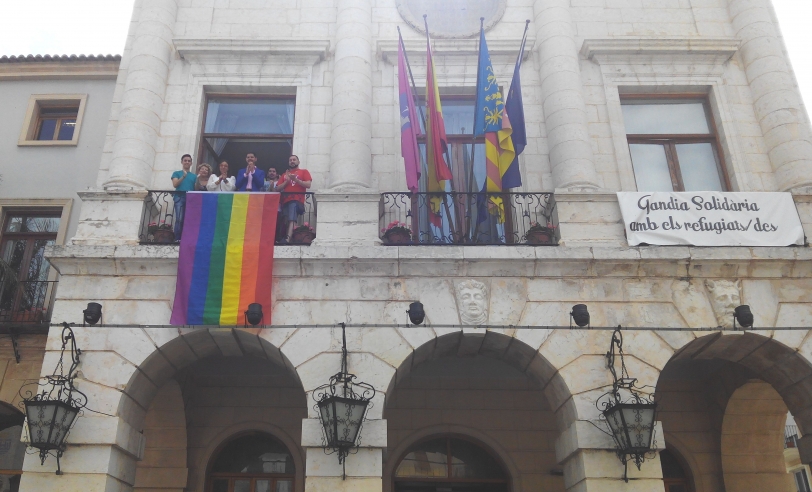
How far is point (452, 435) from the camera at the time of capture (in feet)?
36.3

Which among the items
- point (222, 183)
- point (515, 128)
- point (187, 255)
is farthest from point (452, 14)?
point (187, 255)

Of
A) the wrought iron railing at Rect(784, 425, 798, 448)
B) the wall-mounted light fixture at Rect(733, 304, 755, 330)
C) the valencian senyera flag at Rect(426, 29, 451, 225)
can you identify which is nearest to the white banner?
the wall-mounted light fixture at Rect(733, 304, 755, 330)

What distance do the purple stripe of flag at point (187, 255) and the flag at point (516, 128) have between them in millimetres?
4141

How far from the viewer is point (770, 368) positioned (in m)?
9.05

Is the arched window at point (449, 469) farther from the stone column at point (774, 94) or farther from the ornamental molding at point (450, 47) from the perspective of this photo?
the ornamental molding at point (450, 47)

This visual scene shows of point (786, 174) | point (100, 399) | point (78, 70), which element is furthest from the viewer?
point (78, 70)

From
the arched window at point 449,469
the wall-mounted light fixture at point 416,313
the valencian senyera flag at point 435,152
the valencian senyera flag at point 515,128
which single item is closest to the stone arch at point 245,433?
the arched window at point 449,469

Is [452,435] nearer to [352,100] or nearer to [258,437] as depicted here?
[258,437]

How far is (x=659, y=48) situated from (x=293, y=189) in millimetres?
6133

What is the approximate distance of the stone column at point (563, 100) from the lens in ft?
32.2

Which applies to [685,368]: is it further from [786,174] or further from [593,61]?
[593,61]

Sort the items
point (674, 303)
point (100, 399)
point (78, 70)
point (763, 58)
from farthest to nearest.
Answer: point (78, 70), point (763, 58), point (674, 303), point (100, 399)

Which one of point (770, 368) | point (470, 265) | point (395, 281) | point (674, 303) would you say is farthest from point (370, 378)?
point (770, 368)

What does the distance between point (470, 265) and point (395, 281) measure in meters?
0.97
